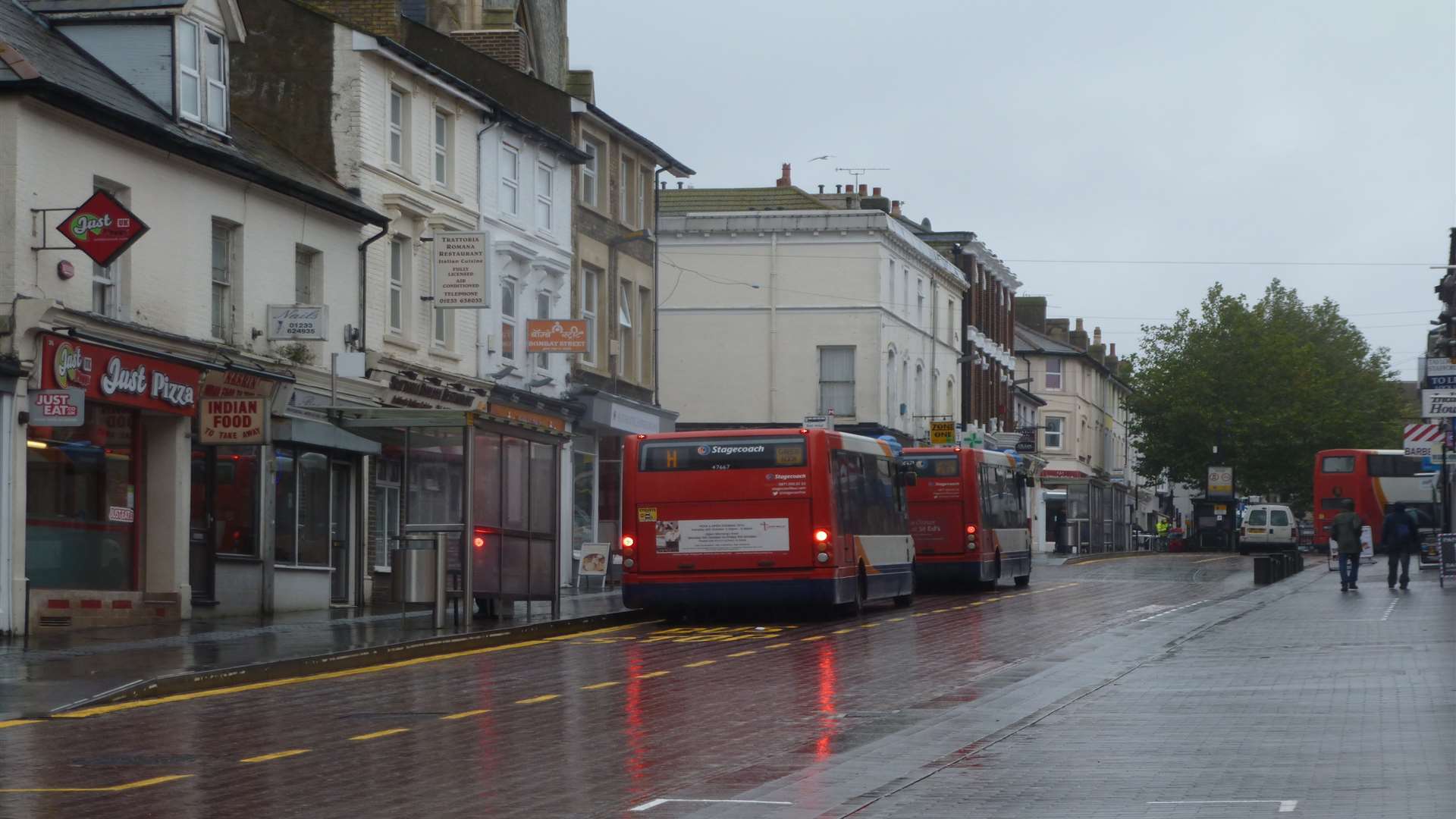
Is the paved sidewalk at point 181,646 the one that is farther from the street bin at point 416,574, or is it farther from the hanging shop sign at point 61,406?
the hanging shop sign at point 61,406

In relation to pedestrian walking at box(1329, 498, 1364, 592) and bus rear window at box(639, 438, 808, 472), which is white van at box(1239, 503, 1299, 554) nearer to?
pedestrian walking at box(1329, 498, 1364, 592)

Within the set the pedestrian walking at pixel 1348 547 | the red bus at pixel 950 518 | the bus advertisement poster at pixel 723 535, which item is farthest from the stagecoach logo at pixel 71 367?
the pedestrian walking at pixel 1348 547

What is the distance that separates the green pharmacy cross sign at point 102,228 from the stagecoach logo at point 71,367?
1092 millimetres

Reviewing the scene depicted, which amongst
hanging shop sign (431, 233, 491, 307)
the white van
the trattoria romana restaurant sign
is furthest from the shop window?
the white van

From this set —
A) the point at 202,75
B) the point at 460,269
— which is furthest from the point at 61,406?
the point at 460,269

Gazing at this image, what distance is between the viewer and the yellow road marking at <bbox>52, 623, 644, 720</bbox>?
1554 centimetres

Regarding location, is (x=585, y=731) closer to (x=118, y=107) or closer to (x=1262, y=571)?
(x=118, y=107)

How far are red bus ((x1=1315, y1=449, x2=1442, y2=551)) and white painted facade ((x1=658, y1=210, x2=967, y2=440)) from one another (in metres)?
20.5

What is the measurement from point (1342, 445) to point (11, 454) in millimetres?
84149

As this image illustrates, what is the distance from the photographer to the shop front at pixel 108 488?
23000 mm

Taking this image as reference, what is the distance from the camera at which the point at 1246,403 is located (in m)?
97.9

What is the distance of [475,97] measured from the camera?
35.9m

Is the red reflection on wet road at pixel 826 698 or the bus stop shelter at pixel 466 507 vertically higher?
the bus stop shelter at pixel 466 507

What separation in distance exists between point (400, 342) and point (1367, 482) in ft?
158
